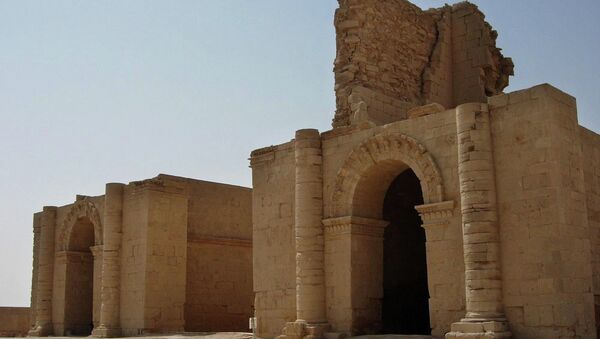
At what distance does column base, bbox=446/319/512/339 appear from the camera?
11562 mm

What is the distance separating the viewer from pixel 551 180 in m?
11.7

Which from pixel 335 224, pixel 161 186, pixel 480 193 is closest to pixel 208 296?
pixel 161 186

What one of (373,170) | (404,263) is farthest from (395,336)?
(404,263)

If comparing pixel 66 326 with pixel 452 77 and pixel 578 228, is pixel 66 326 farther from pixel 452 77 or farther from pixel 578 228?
pixel 578 228

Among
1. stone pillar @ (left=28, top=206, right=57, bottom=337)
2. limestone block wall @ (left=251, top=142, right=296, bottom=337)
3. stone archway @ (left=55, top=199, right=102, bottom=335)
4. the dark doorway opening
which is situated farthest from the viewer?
stone pillar @ (left=28, top=206, right=57, bottom=337)

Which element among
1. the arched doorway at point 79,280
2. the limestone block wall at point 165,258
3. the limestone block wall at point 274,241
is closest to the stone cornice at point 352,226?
the limestone block wall at point 274,241

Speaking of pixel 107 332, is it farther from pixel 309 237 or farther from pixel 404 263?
pixel 404 263

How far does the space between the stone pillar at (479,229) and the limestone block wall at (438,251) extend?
0.44 metres

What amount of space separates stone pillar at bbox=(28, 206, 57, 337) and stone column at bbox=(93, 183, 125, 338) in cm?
356

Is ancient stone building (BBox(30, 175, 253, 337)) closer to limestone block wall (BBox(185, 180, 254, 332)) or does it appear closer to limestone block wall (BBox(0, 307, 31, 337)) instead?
limestone block wall (BBox(185, 180, 254, 332))

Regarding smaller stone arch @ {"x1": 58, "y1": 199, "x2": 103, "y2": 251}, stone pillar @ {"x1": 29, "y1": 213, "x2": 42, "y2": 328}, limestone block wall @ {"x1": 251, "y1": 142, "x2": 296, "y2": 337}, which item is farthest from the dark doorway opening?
stone pillar @ {"x1": 29, "y1": 213, "x2": 42, "y2": 328}

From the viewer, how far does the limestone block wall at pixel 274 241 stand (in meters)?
15.5

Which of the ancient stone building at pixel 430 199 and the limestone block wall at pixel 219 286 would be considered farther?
the limestone block wall at pixel 219 286

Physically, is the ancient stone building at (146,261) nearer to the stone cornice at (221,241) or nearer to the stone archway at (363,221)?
the stone cornice at (221,241)
